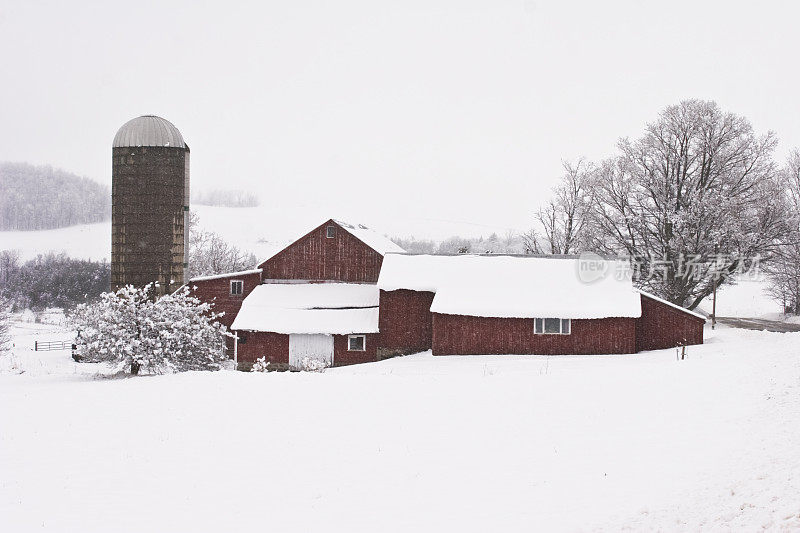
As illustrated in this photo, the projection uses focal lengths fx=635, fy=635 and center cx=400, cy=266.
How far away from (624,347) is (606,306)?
188 cm

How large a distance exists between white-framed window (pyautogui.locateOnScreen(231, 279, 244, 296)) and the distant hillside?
5963 inches

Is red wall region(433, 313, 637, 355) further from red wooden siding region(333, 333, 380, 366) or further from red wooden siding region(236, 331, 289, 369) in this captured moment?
red wooden siding region(236, 331, 289, 369)

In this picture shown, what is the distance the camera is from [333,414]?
45.8 feet

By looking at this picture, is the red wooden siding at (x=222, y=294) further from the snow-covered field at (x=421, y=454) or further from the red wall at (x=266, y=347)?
the snow-covered field at (x=421, y=454)

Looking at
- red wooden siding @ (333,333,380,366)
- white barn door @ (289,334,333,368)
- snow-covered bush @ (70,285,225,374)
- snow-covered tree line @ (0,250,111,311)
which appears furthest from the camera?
snow-covered tree line @ (0,250,111,311)

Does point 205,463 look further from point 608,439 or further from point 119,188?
point 119,188

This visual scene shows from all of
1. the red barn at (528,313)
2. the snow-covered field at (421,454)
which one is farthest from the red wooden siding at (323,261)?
the snow-covered field at (421,454)

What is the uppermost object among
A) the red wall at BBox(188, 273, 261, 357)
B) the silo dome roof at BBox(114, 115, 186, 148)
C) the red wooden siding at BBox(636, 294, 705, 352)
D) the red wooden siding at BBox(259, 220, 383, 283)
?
the silo dome roof at BBox(114, 115, 186, 148)

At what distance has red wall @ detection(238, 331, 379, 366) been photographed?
98.3 ft

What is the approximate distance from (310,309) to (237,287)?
4990 millimetres

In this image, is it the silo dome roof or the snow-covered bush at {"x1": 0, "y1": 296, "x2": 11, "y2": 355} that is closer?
the silo dome roof

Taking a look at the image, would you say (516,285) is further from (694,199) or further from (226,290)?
(226,290)

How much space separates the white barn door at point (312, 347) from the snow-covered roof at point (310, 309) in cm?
49

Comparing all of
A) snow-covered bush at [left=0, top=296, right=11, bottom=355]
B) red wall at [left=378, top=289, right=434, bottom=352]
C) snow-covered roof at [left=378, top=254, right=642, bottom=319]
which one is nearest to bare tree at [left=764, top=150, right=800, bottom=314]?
snow-covered roof at [left=378, top=254, right=642, bottom=319]
